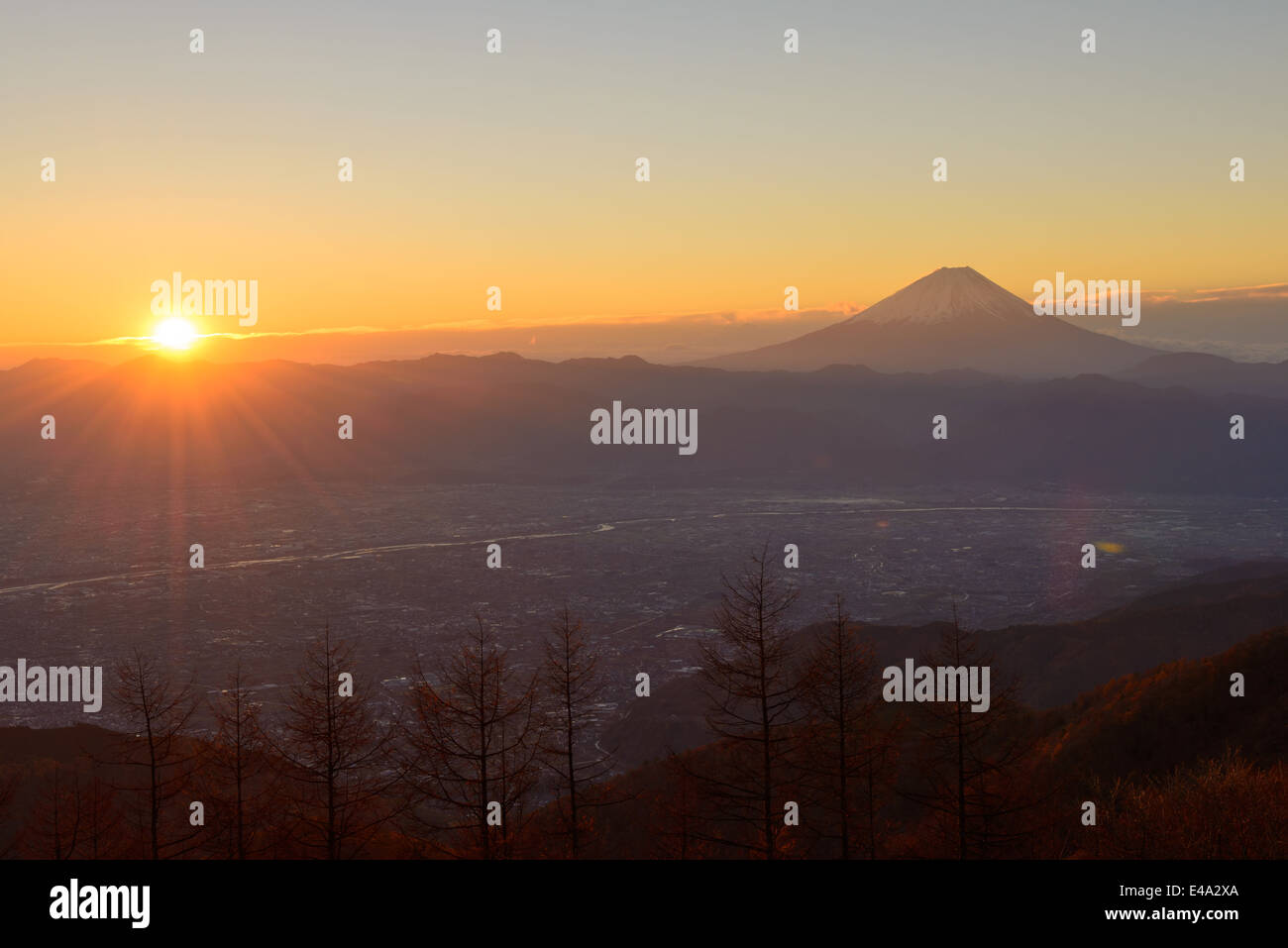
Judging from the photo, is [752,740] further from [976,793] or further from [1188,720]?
[1188,720]

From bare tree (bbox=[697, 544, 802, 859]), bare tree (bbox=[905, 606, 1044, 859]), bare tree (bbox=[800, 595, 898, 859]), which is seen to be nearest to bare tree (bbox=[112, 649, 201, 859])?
bare tree (bbox=[697, 544, 802, 859])

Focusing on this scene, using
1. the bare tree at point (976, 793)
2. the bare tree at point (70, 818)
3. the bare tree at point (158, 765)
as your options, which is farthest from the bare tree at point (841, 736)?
the bare tree at point (70, 818)

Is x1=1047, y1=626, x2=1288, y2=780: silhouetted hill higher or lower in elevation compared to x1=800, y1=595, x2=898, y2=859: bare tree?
lower

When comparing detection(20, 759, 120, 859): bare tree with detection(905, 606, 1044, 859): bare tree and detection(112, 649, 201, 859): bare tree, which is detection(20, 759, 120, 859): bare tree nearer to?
detection(112, 649, 201, 859): bare tree

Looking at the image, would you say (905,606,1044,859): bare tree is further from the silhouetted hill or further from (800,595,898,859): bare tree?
the silhouetted hill

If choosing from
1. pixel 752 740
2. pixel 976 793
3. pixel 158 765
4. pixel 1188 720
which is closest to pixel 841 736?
pixel 752 740

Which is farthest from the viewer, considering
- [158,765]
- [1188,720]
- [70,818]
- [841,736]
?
[1188,720]

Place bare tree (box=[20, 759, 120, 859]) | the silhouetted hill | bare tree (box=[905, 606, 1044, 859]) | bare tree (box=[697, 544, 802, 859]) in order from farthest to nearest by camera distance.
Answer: the silhouetted hill, bare tree (box=[20, 759, 120, 859]), bare tree (box=[905, 606, 1044, 859]), bare tree (box=[697, 544, 802, 859])

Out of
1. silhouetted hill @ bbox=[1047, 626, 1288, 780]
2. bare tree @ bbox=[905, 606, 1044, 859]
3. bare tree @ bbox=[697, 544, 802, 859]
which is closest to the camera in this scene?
bare tree @ bbox=[697, 544, 802, 859]

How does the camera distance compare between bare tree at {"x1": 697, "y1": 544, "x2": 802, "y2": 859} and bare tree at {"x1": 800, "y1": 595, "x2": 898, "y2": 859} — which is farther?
bare tree at {"x1": 800, "y1": 595, "x2": 898, "y2": 859}
